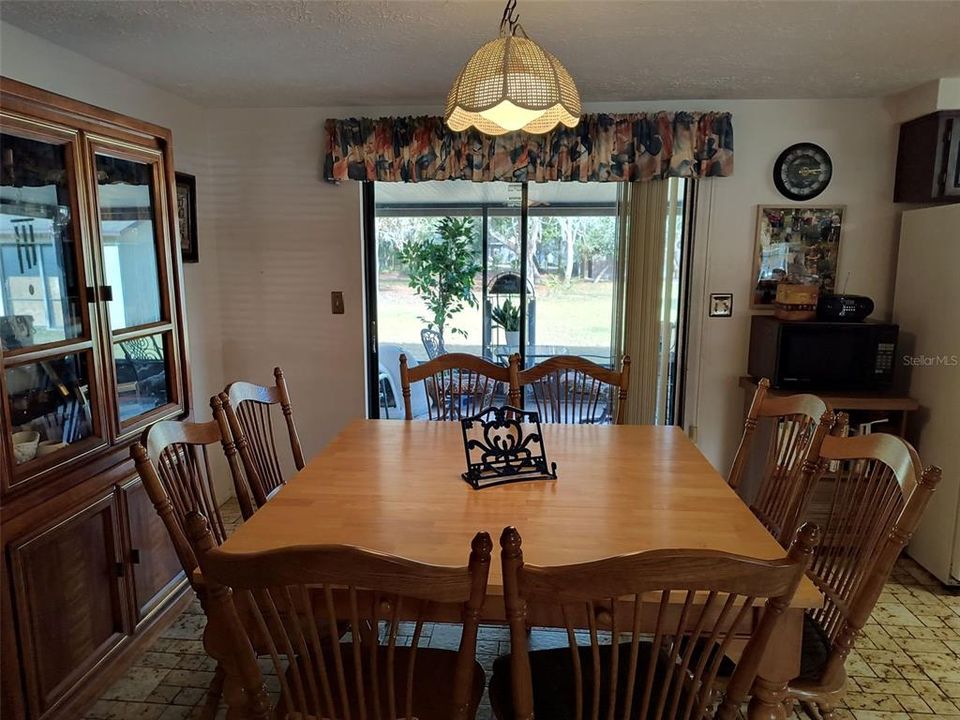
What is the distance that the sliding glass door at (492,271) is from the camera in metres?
3.50

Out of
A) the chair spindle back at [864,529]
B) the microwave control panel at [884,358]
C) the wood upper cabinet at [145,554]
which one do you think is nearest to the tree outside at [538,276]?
the microwave control panel at [884,358]

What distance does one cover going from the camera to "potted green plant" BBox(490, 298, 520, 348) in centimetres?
360

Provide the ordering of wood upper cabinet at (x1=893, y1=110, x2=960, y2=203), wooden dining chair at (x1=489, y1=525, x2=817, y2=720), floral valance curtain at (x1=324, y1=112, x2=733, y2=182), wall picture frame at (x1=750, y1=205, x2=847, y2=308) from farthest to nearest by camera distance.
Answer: wall picture frame at (x1=750, y1=205, x2=847, y2=308)
floral valance curtain at (x1=324, y1=112, x2=733, y2=182)
wood upper cabinet at (x1=893, y1=110, x2=960, y2=203)
wooden dining chair at (x1=489, y1=525, x2=817, y2=720)

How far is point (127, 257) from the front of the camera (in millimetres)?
2215

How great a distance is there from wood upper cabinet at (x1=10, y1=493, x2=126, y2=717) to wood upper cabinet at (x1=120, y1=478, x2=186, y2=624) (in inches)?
2.5

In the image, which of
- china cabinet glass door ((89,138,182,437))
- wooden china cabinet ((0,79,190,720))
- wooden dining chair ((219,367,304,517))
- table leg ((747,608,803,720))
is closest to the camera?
table leg ((747,608,803,720))

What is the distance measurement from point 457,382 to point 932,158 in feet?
8.09

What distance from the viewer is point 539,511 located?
5.24ft

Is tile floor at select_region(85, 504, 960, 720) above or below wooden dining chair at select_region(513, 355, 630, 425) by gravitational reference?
below

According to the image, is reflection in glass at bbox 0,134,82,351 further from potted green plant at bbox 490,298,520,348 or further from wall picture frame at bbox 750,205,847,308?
wall picture frame at bbox 750,205,847,308

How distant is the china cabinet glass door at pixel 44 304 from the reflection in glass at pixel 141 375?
0.49 ft

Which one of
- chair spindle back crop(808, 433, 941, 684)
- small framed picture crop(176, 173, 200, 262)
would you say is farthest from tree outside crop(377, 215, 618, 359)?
chair spindle back crop(808, 433, 941, 684)

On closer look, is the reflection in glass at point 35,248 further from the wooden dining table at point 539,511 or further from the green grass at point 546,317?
the green grass at point 546,317

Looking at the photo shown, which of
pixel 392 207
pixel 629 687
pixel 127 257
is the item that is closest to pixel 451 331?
pixel 392 207
